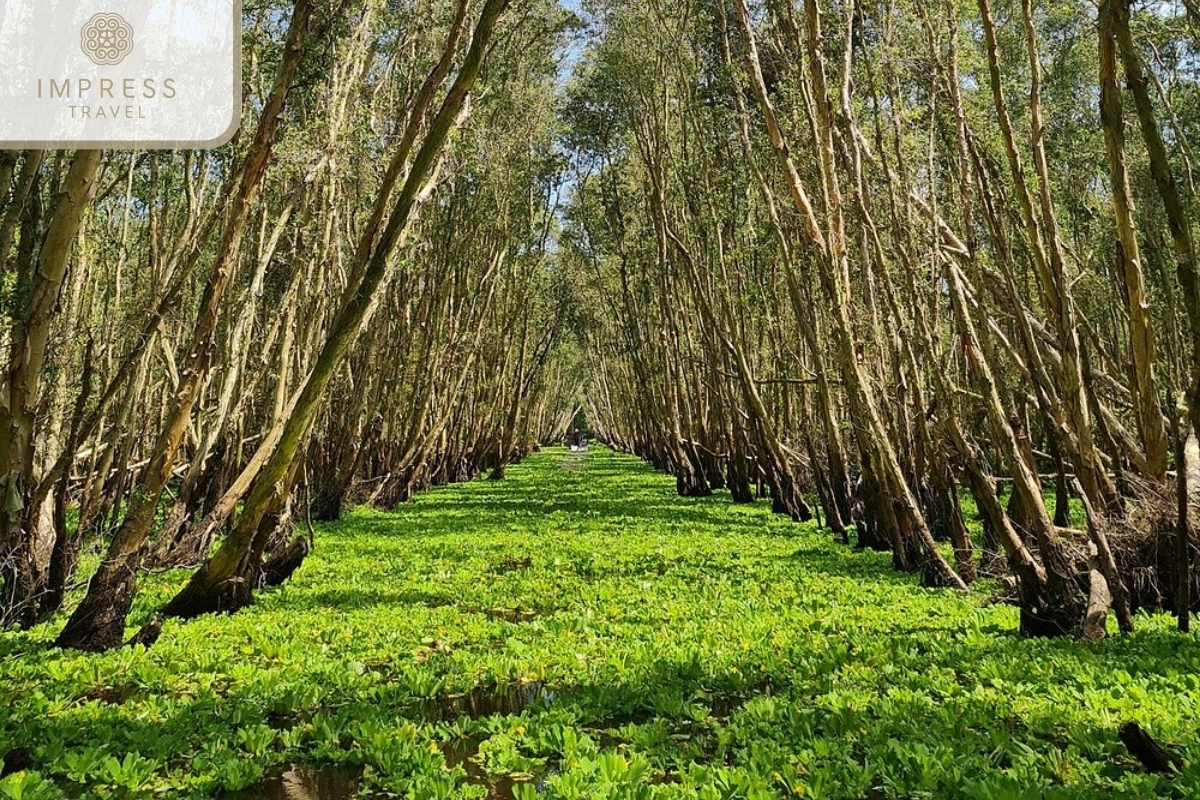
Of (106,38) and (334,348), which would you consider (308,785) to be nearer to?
(334,348)

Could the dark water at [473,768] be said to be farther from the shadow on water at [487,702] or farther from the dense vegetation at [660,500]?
the shadow on water at [487,702]

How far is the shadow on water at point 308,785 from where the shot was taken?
380cm

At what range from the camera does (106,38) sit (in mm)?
5633

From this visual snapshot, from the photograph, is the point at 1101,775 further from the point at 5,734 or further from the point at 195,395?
the point at 195,395

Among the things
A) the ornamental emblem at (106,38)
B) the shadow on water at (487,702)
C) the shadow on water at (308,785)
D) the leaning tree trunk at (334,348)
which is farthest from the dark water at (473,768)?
the ornamental emblem at (106,38)

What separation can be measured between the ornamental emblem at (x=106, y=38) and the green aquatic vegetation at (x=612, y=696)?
4.14m

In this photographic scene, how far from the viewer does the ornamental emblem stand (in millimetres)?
5523

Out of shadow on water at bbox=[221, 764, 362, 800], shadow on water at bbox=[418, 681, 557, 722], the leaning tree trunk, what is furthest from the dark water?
the leaning tree trunk

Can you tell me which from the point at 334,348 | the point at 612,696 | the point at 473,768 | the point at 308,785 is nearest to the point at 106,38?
the point at 334,348

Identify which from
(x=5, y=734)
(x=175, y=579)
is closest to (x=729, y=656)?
(x=5, y=734)

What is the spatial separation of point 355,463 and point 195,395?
36.8 ft

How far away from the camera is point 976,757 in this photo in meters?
3.89

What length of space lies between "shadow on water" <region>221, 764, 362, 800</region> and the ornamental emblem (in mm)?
4714

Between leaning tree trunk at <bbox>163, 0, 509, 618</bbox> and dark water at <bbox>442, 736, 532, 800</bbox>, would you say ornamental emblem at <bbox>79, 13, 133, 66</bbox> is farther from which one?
dark water at <bbox>442, 736, 532, 800</bbox>
